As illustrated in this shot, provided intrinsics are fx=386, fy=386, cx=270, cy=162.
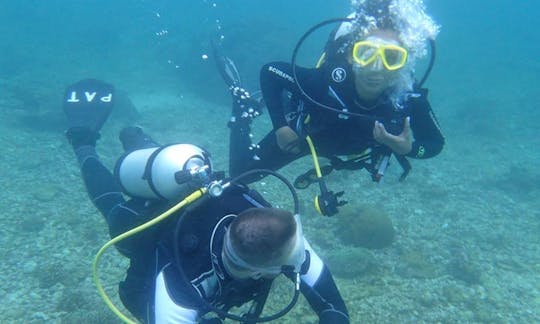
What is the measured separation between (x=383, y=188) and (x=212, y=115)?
8608mm

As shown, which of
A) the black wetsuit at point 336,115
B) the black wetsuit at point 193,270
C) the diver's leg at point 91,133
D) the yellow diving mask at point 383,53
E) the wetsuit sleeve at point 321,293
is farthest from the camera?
Result: the diver's leg at point 91,133

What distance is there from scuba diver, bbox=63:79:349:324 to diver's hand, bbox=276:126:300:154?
1438mm

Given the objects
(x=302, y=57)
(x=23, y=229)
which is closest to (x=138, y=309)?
(x=23, y=229)

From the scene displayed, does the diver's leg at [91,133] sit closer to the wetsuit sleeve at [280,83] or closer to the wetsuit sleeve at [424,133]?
the wetsuit sleeve at [280,83]

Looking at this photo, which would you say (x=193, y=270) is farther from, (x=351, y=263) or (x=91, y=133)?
(x=351, y=263)

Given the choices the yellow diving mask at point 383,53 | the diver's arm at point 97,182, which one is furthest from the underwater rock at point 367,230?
the diver's arm at point 97,182

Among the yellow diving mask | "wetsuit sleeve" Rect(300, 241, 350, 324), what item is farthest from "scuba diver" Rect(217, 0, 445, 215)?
"wetsuit sleeve" Rect(300, 241, 350, 324)

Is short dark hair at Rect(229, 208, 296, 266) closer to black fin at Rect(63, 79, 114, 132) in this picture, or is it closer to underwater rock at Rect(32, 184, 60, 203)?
black fin at Rect(63, 79, 114, 132)

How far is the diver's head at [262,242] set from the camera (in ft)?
8.57

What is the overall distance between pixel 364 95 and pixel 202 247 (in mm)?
2928

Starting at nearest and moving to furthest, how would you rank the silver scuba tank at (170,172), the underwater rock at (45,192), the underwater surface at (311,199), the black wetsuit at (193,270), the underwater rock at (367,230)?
the black wetsuit at (193,270) → the silver scuba tank at (170,172) → the underwater surface at (311,199) → the underwater rock at (367,230) → the underwater rock at (45,192)

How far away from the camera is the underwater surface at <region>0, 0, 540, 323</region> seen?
22.7ft

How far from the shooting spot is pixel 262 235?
2607 mm

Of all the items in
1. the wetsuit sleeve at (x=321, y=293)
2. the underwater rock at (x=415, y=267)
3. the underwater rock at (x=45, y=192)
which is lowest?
the underwater rock at (x=45, y=192)
